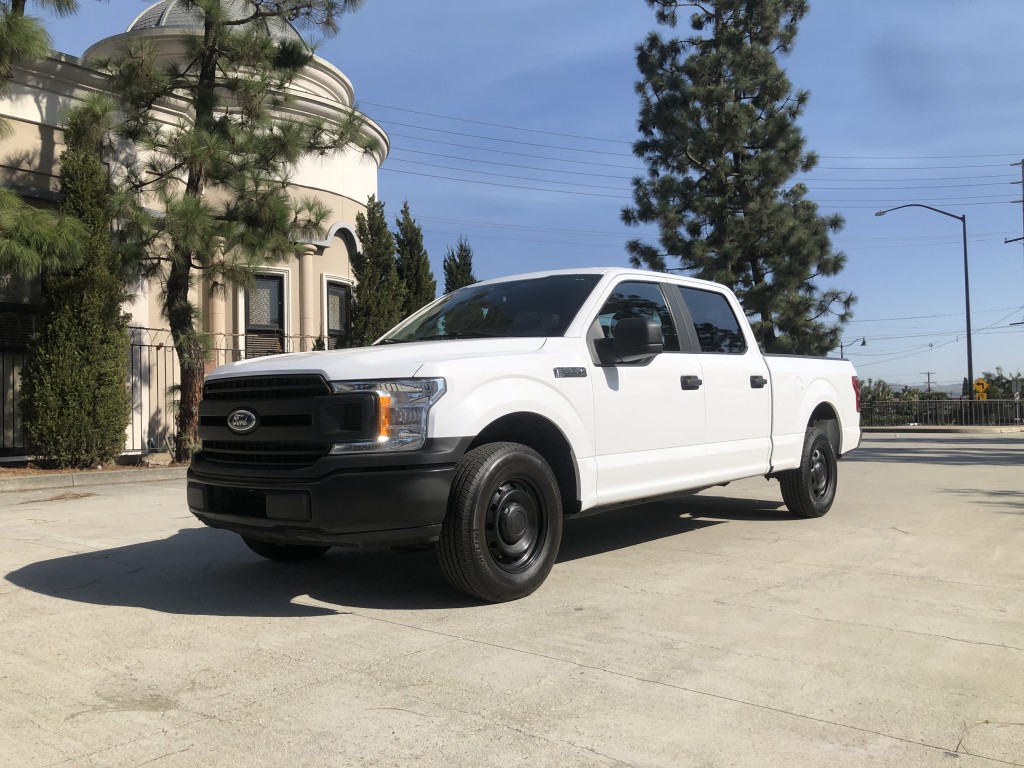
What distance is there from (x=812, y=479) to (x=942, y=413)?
3209 centimetres

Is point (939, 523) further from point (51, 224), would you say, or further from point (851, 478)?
point (51, 224)

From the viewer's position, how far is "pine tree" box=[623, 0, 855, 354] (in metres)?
26.5

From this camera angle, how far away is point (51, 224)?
11.1m

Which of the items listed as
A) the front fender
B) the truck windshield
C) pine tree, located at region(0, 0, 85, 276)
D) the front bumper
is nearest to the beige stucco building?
pine tree, located at region(0, 0, 85, 276)

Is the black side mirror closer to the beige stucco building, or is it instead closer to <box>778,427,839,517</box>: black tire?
<box>778,427,839,517</box>: black tire

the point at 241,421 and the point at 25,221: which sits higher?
the point at 25,221

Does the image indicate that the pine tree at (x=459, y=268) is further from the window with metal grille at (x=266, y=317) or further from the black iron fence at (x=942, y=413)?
the black iron fence at (x=942, y=413)

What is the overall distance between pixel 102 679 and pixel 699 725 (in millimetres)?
2412

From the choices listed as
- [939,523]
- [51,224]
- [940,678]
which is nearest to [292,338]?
[51,224]

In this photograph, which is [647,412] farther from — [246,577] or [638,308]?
[246,577]

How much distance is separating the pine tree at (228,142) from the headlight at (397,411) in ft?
28.8

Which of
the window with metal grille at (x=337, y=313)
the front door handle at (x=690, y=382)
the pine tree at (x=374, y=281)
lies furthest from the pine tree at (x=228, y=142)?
the front door handle at (x=690, y=382)

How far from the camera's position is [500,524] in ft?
15.1

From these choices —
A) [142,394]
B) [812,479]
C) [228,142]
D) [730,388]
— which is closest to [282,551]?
[730,388]
